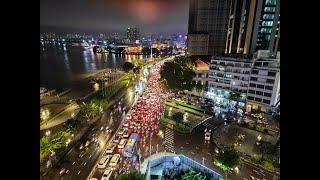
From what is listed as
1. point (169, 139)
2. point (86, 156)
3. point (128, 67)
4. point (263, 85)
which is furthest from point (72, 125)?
point (128, 67)

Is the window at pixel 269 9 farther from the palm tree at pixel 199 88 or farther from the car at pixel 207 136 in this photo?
the car at pixel 207 136

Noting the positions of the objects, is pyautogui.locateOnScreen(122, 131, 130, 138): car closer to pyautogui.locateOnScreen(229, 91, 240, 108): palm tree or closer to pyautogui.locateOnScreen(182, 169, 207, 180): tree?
pyautogui.locateOnScreen(182, 169, 207, 180): tree

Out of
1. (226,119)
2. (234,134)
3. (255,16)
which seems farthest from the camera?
(255,16)

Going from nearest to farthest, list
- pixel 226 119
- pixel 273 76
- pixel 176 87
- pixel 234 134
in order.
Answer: pixel 234 134, pixel 273 76, pixel 226 119, pixel 176 87

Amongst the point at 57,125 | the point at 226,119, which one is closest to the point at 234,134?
the point at 226,119

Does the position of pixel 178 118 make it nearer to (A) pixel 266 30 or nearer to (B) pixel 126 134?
(B) pixel 126 134

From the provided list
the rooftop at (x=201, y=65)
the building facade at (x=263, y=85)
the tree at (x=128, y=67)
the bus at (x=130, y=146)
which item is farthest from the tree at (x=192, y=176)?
the tree at (x=128, y=67)
